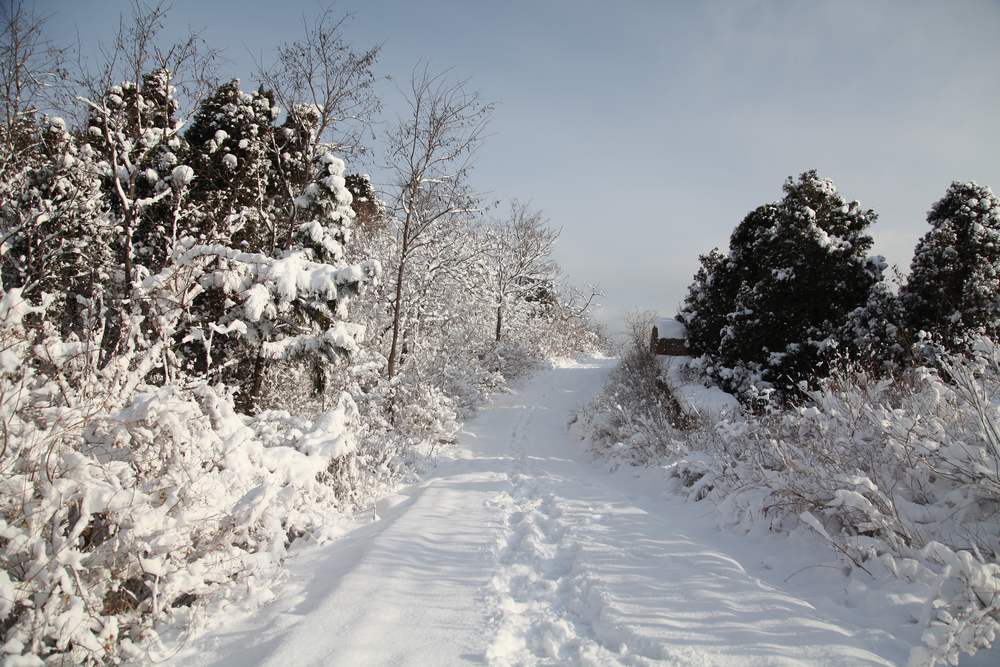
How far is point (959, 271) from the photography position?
11656mm

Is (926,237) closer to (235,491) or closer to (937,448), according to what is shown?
(937,448)

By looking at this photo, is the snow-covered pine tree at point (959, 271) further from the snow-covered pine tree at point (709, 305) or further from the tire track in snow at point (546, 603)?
the tire track in snow at point (546, 603)

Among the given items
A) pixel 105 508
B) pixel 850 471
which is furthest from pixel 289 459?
pixel 850 471

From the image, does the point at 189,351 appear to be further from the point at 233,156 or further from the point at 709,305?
the point at 709,305

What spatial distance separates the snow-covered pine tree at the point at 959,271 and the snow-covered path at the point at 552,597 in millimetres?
A: 10794

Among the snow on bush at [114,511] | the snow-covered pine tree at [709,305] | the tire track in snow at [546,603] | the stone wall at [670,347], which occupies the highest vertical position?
the snow-covered pine tree at [709,305]

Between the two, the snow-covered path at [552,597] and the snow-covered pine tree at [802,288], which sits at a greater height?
the snow-covered pine tree at [802,288]

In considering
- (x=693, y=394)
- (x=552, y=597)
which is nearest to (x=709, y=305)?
(x=693, y=394)

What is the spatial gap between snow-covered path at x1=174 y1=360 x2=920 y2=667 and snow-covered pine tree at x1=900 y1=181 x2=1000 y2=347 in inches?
425

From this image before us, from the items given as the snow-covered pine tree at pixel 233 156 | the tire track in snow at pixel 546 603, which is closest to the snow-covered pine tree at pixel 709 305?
the tire track in snow at pixel 546 603

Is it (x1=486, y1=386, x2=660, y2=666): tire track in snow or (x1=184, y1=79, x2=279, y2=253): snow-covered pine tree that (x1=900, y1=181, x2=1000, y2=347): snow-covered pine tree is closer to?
(x1=486, y1=386, x2=660, y2=666): tire track in snow

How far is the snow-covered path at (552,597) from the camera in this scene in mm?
2775

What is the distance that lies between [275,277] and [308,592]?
4551mm

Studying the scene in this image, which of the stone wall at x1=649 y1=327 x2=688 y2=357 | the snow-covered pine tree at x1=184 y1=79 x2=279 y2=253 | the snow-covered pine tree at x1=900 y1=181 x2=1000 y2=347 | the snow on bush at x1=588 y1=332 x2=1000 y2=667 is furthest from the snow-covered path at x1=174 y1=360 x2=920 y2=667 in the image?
the stone wall at x1=649 y1=327 x2=688 y2=357
